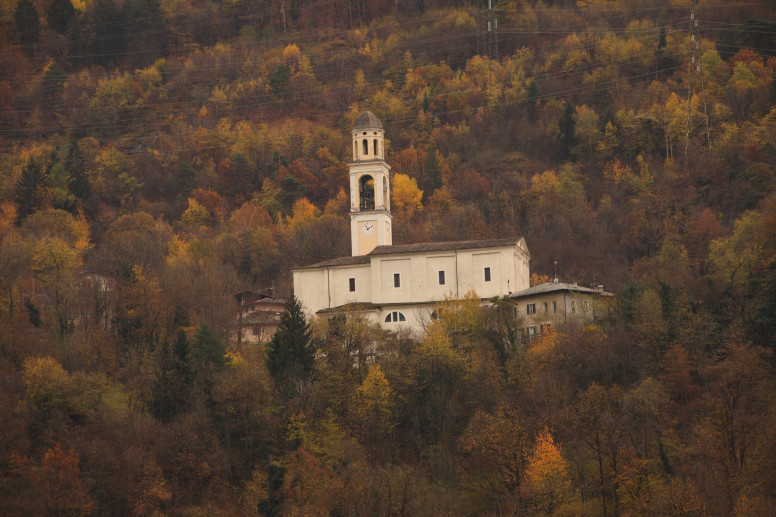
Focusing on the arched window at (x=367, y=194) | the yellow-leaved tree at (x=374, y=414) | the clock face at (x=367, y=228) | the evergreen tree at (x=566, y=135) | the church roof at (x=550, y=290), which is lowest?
the yellow-leaved tree at (x=374, y=414)

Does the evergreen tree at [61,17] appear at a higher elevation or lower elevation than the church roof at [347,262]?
higher

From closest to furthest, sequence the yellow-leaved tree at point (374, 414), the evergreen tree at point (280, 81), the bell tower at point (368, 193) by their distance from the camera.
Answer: the yellow-leaved tree at point (374, 414) < the bell tower at point (368, 193) < the evergreen tree at point (280, 81)

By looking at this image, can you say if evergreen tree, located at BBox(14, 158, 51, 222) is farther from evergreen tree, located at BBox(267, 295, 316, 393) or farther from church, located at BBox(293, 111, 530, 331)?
evergreen tree, located at BBox(267, 295, 316, 393)

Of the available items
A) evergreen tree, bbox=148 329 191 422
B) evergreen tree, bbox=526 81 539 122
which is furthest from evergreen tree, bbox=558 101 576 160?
evergreen tree, bbox=148 329 191 422

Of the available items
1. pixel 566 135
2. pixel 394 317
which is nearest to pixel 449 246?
pixel 394 317

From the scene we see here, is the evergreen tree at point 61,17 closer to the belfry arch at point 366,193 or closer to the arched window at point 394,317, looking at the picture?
the belfry arch at point 366,193

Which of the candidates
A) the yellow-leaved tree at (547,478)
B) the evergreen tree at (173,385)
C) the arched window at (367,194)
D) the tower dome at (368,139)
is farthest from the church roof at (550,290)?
the evergreen tree at (173,385)

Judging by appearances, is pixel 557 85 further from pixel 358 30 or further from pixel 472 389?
pixel 472 389
